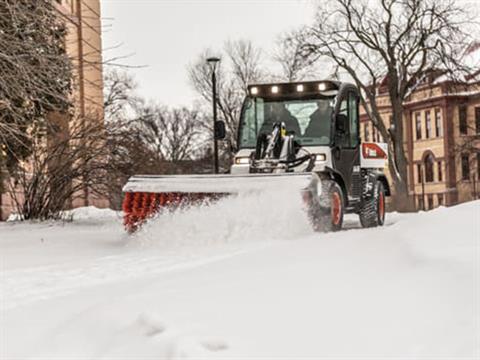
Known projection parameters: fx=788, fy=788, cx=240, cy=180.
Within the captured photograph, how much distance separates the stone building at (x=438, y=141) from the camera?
5231cm

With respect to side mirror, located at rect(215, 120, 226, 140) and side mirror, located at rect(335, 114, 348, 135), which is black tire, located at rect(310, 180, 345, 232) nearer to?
side mirror, located at rect(335, 114, 348, 135)

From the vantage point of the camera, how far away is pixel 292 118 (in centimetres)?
1288

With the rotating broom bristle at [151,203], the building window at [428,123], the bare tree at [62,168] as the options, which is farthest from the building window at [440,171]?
the rotating broom bristle at [151,203]

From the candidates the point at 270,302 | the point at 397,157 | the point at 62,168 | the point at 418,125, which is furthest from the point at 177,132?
the point at 270,302

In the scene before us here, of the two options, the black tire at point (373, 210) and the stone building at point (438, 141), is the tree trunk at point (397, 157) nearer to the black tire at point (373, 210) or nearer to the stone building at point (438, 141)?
the stone building at point (438, 141)

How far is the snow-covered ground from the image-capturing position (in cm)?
430

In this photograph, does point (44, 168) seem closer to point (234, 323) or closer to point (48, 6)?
point (48, 6)

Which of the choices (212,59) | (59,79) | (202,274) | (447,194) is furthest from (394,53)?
(202,274)

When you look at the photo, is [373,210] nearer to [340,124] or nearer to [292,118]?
[340,124]

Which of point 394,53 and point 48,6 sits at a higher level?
point 394,53

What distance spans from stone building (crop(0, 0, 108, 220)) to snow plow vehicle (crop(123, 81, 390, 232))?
7.95 feet

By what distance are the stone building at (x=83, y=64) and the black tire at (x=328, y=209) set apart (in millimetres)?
4074

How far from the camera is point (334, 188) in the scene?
1190 centimetres

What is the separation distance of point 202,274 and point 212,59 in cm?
1742
